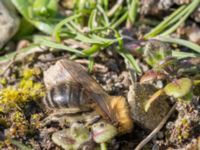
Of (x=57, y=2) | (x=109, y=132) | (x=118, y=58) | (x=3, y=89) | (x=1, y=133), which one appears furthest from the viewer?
(x=57, y=2)

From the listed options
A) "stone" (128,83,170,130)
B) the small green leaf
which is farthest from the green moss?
the small green leaf

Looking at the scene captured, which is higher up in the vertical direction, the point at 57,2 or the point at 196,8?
the point at 57,2

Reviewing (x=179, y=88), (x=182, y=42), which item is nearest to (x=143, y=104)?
(x=179, y=88)

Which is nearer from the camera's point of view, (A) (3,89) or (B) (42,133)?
(B) (42,133)

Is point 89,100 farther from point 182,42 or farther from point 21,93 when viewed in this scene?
point 182,42

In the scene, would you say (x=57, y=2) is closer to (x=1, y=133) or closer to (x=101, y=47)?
(x=101, y=47)

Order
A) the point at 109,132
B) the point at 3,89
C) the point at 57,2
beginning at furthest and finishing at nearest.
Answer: the point at 57,2 < the point at 3,89 < the point at 109,132

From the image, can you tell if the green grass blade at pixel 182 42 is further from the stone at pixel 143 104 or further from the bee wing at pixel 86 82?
the bee wing at pixel 86 82

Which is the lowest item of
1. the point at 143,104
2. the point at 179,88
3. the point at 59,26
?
the point at 143,104

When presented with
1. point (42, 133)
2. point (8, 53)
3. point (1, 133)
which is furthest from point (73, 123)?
point (8, 53)
